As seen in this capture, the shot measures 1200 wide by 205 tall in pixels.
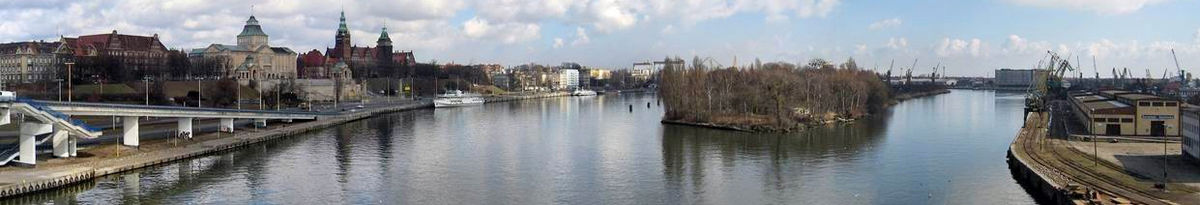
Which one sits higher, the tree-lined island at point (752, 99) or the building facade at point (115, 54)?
the building facade at point (115, 54)

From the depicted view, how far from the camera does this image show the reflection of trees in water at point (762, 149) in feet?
72.4

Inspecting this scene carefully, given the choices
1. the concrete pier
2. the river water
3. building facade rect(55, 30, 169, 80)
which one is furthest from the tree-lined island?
building facade rect(55, 30, 169, 80)

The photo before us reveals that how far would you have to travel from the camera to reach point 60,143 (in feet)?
71.4

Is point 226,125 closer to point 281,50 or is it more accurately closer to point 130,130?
point 130,130

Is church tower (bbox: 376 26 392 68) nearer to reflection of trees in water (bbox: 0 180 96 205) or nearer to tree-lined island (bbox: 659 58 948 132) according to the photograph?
tree-lined island (bbox: 659 58 948 132)

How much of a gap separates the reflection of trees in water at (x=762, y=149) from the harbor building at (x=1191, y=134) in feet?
24.0

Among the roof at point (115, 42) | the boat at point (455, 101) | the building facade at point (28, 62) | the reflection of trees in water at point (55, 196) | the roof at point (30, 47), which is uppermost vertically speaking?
the roof at point (115, 42)

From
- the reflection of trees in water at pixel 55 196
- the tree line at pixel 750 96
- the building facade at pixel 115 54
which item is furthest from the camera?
the building facade at pixel 115 54

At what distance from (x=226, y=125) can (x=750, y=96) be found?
19419 mm

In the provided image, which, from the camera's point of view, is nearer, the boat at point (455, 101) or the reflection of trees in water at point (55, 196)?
the reflection of trees in water at point (55, 196)

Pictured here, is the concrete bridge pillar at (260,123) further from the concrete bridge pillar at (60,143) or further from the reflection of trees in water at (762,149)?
the reflection of trees in water at (762,149)

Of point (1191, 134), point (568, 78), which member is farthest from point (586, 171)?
point (568, 78)

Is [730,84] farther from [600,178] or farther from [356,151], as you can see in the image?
[600,178]

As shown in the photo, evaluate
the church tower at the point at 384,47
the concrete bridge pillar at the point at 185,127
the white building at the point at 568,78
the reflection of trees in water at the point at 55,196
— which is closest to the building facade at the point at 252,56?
the church tower at the point at 384,47
